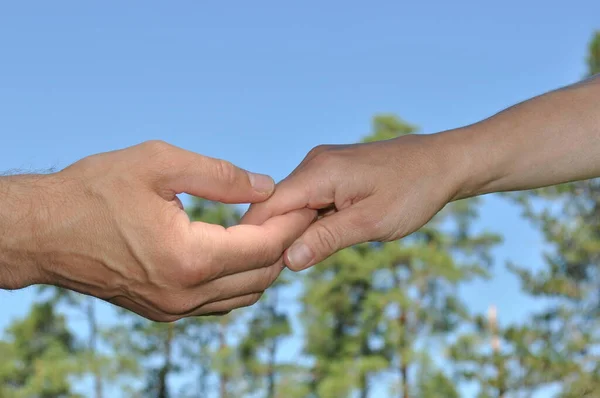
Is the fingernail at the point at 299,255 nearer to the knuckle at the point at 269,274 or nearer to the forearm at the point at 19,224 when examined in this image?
the knuckle at the point at 269,274

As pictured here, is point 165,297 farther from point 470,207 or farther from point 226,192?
point 470,207

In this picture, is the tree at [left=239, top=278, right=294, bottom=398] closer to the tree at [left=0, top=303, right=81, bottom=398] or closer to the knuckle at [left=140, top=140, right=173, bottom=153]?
the tree at [left=0, top=303, right=81, bottom=398]

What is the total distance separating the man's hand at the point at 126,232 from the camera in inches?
106

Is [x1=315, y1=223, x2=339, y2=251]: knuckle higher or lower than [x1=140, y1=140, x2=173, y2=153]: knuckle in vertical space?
lower

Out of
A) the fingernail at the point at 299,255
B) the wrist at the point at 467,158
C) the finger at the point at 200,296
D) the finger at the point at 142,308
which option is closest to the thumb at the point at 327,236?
the fingernail at the point at 299,255

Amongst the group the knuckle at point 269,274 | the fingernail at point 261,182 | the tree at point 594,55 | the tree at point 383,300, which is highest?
the tree at point 594,55

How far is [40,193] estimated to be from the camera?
2.72m

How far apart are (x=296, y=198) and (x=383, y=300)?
1874cm

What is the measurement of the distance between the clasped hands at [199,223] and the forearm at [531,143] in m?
0.14

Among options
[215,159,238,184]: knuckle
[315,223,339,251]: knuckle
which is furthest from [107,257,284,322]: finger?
[215,159,238,184]: knuckle

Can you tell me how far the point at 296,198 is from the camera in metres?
3.24

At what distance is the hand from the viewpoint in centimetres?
311

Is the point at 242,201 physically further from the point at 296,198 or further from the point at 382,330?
the point at 382,330

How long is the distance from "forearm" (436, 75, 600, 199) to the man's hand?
0.96 m
